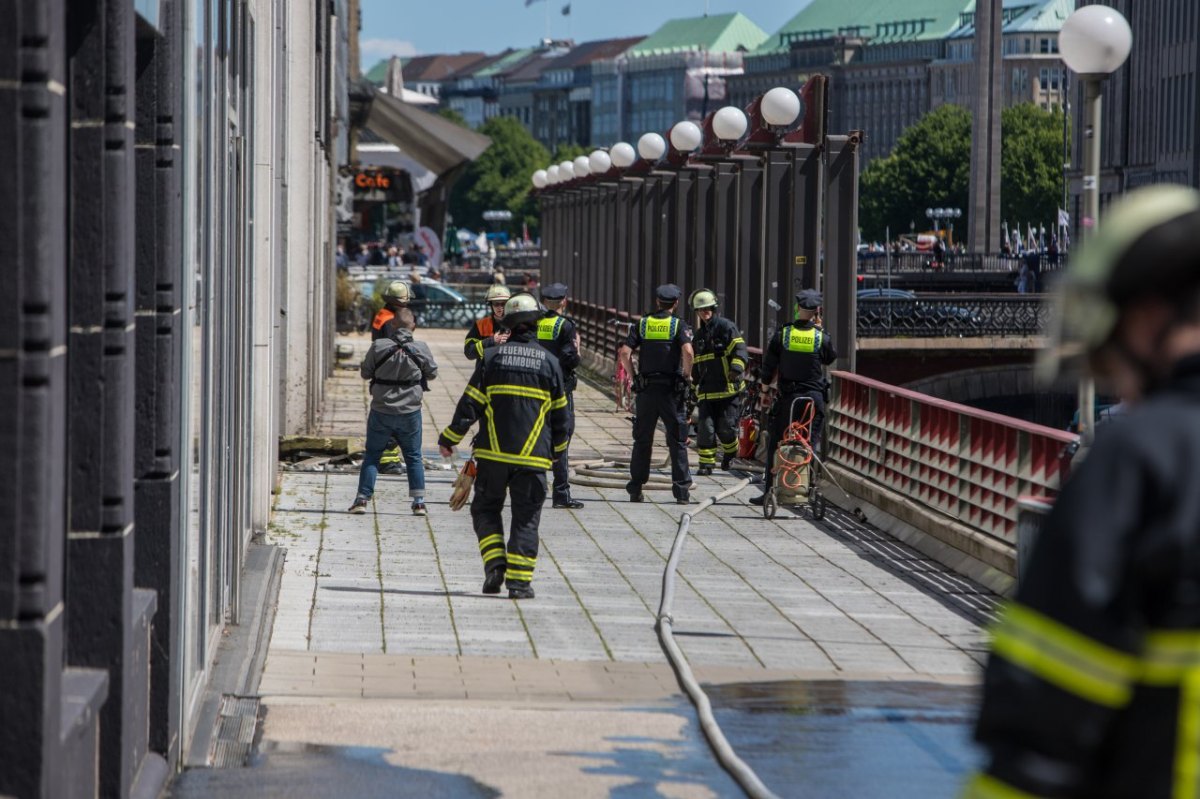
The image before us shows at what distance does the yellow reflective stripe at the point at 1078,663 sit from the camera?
2.45m

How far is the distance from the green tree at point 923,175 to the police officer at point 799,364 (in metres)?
112

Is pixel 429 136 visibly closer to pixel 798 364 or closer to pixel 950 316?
pixel 950 316

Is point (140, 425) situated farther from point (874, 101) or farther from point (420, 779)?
point (874, 101)

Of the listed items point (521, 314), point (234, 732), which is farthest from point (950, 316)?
point (234, 732)

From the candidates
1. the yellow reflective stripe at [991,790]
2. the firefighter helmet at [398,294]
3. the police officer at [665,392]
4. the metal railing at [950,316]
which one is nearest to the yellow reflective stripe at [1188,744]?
the yellow reflective stripe at [991,790]

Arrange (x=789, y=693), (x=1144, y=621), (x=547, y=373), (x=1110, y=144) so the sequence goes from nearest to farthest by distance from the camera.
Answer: (x=1144, y=621) → (x=789, y=693) → (x=547, y=373) → (x=1110, y=144)

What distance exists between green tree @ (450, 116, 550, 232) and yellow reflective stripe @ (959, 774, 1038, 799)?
6645 inches

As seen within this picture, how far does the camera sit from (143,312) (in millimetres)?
6180

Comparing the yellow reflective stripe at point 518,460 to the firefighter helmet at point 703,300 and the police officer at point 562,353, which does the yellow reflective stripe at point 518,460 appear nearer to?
the police officer at point 562,353

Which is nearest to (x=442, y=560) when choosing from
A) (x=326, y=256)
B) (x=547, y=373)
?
(x=547, y=373)

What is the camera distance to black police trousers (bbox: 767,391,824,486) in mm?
16406

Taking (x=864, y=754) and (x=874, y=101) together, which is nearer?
(x=864, y=754)

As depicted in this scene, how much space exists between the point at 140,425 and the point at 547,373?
5139 mm

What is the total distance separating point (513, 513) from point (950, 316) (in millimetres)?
46357
